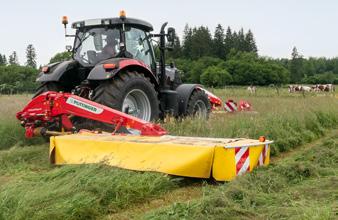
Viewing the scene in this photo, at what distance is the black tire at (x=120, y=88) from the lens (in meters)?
6.46

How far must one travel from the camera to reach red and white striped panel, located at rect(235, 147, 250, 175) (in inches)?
176

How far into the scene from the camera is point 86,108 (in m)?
6.00

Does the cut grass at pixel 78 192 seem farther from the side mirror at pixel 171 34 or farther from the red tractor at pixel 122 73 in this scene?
the side mirror at pixel 171 34

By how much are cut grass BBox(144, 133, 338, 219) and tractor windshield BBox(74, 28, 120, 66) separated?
3.80 m

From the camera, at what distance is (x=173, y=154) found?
A: 459 cm

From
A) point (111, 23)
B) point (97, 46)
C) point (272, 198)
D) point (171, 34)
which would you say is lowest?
point (272, 198)

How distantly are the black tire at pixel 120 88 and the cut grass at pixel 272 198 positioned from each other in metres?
2.59

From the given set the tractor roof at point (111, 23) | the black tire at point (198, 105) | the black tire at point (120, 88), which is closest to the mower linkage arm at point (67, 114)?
the black tire at point (120, 88)

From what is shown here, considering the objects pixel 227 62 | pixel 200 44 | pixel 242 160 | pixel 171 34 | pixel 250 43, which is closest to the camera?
pixel 242 160

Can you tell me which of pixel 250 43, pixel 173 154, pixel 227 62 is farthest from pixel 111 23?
pixel 250 43

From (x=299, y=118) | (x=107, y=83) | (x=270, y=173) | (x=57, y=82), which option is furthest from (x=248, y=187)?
(x=299, y=118)

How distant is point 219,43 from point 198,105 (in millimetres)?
68405

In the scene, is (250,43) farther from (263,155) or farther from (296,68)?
(263,155)

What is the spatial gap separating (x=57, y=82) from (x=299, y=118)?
4.73m
